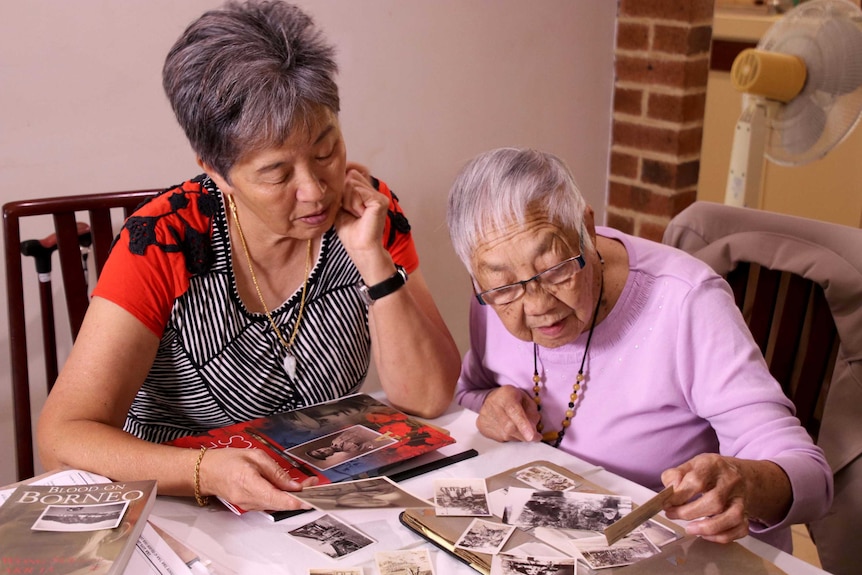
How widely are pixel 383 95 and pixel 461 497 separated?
68.7 inches

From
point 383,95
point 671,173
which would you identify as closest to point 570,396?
point 383,95

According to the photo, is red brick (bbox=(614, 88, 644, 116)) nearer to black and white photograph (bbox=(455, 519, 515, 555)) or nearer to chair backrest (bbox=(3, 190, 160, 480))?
chair backrest (bbox=(3, 190, 160, 480))

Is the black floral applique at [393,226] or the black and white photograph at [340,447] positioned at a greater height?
the black floral applique at [393,226]

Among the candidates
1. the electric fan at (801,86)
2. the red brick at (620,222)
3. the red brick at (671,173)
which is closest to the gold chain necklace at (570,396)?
the electric fan at (801,86)

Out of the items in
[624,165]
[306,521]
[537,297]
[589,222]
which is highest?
[589,222]

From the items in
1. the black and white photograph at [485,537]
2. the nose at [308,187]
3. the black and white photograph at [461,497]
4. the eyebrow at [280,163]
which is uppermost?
the eyebrow at [280,163]

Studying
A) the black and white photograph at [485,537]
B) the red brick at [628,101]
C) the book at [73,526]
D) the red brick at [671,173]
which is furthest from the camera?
the red brick at [628,101]

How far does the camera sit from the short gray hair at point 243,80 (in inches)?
55.9

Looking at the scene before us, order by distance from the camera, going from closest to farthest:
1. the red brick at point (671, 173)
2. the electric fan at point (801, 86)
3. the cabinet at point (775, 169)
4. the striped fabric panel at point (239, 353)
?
1. the striped fabric panel at point (239, 353)
2. the electric fan at point (801, 86)
3. the red brick at point (671, 173)
4. the cabinet at point (775, 169)

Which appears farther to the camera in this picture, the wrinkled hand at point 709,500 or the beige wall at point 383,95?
the beige wall at point 383,95

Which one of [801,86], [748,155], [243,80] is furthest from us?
[748,155]

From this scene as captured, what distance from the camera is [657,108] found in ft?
10.2

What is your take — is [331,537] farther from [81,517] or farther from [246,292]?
[246,292]

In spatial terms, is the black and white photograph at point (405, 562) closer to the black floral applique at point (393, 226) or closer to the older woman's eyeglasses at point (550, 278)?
the older woman's eyeglasses at point (550, 278)
